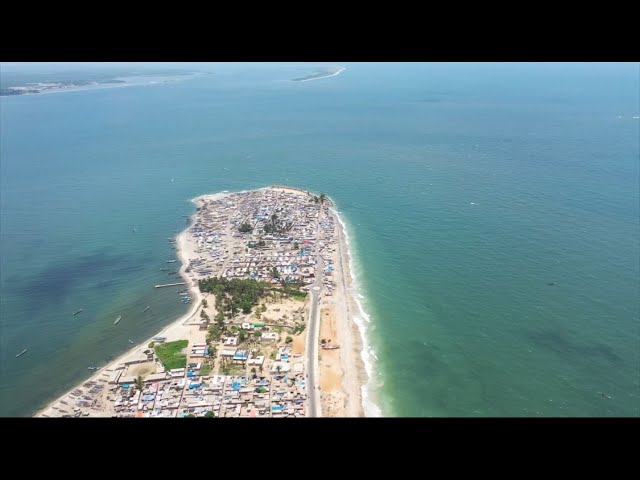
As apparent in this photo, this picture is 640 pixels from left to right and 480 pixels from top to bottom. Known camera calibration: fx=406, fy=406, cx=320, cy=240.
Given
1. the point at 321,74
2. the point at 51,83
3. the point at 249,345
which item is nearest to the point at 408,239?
the point at 249,345

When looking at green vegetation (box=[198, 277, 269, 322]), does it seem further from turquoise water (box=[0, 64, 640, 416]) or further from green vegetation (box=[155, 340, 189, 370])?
green vegetation (box=[155, 340, 189, 370])

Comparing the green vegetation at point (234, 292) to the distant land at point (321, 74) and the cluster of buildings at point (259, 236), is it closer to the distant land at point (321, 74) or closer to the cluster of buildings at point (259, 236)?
the cluster of buildings at point (259, 236)

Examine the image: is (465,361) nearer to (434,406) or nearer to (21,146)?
(434,406)

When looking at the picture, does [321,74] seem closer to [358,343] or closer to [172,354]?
[358,343]

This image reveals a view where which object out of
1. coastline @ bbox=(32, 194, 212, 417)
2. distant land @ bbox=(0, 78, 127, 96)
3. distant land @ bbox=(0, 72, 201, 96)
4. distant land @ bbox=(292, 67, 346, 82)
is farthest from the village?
distant land @ bbox=(292, 67, 346, 82)
